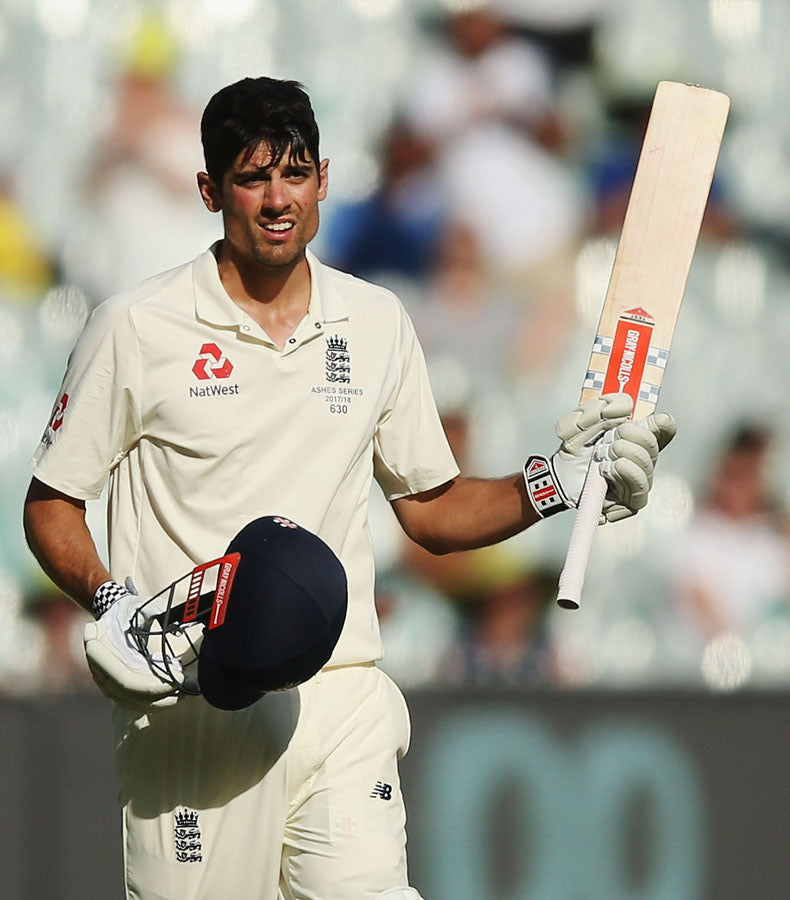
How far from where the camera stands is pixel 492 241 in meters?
4.06

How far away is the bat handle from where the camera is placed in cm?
241

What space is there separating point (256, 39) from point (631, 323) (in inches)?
65.7

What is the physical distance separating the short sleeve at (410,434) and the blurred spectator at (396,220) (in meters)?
1.32

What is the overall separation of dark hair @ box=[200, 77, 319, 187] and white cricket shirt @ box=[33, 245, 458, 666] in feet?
0.60

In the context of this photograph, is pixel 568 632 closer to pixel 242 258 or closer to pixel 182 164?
pixel 182 164

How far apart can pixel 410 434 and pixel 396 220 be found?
4.71ft

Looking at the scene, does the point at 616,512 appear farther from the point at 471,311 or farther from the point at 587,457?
the point at 471,311

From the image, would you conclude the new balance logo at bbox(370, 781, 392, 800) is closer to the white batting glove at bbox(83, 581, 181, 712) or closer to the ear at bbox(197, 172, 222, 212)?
the white batting glove at bbox(83, 581, 181, 712)

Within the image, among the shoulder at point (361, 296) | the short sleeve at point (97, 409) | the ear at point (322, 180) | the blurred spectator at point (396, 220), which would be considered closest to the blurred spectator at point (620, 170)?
the blurred spectator at point (396, 220)

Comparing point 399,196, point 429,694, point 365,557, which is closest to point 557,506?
point 365,557

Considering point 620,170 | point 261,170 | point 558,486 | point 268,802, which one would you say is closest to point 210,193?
point 261,170

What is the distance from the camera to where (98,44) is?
4051 mm

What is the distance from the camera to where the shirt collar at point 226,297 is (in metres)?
2.55

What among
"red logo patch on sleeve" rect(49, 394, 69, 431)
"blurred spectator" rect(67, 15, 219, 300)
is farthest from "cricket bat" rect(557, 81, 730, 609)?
"blurred spectator" rect(67, 15, 219, 300)
